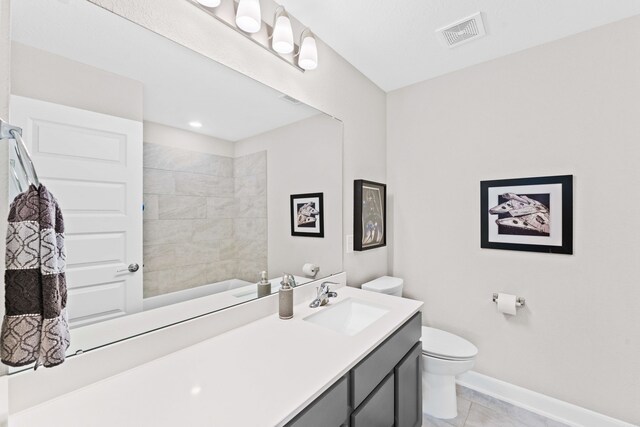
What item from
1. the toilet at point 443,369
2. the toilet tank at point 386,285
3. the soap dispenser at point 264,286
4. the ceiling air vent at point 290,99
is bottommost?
the toilet at point 443,369

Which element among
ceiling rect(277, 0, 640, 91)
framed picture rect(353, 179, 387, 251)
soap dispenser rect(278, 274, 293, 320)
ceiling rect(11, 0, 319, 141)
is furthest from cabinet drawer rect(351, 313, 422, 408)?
ceiling rect(277, 0, 640, 91)

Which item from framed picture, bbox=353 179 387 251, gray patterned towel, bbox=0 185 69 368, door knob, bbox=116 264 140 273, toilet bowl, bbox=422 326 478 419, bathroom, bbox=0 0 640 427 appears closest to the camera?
gray patterned towel, bbox=0 185 69 368

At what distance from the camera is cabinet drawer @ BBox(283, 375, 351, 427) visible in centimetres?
77

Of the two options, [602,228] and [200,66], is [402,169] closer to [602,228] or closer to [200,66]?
[602,228]

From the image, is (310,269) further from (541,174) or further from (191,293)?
(541,174)

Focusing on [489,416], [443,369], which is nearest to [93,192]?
[443,369]

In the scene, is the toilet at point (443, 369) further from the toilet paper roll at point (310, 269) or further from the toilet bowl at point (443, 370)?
the toilet paper roll at point (310, 269)

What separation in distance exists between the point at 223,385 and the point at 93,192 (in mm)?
708

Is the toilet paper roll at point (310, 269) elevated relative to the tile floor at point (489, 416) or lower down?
elevated

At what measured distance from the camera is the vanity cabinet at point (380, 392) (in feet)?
2.84

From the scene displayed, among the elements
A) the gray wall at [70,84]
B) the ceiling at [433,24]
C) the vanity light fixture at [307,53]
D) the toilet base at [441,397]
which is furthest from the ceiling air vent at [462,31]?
the toilet base at [441,397]

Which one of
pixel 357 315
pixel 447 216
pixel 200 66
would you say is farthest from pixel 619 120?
pixel 200 66

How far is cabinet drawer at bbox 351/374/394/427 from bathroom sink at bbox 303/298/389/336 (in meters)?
0.33

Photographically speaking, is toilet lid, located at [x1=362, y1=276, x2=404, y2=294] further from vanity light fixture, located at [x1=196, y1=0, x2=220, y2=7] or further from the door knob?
vanity light fixture, located at [x1=196, y1=0, x2=220, y2=7]
